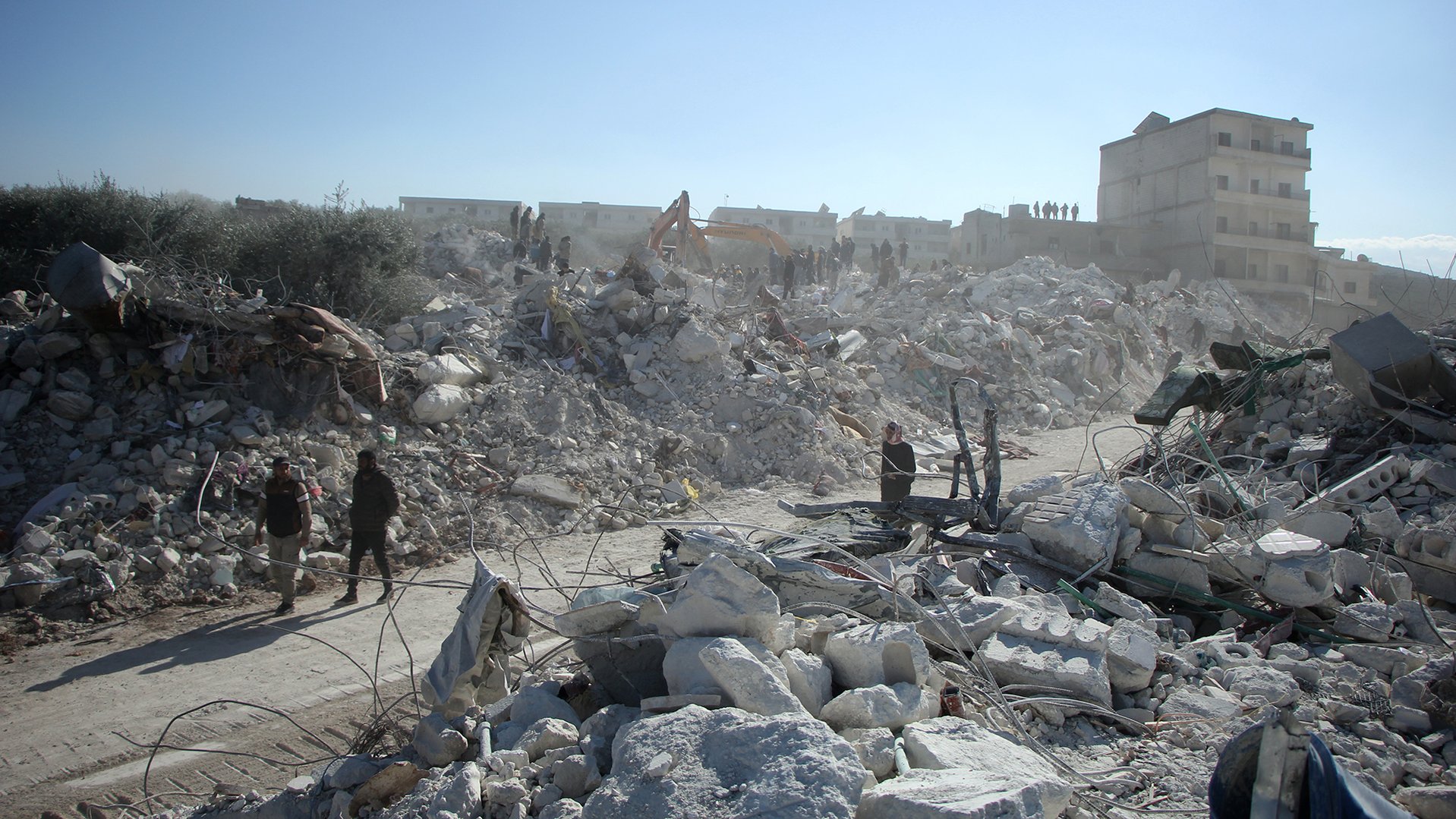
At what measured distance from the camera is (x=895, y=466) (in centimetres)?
758

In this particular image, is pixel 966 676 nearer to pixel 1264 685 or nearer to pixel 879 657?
pixel 879 657

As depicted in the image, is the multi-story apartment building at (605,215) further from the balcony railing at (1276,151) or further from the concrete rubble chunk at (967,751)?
the concrete rubble chunk at (967,751)

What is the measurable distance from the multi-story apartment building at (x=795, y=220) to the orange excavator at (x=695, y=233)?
34.8 metres

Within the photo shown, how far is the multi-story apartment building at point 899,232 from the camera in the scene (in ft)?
177

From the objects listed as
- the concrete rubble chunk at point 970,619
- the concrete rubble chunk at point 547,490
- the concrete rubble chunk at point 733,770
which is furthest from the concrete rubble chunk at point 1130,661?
the concrete rubble chunk at point 547,490

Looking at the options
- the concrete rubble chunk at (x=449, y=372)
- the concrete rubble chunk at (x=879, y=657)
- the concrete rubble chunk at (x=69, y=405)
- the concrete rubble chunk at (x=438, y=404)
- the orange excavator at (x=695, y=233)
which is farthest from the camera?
the orange excavator at (x=695, y=233)

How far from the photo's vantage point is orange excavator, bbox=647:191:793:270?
18875 mm

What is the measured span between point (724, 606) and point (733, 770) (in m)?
0.81

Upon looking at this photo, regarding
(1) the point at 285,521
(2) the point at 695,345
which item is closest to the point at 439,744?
(1) the point at 285,521

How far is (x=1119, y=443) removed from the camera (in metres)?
13.7

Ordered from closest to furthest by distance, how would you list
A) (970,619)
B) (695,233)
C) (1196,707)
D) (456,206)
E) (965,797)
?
(965,797) < (1196,707) < (970,619) < (695,233) < (456,206)

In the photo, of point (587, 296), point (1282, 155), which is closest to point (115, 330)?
point (587, 296)

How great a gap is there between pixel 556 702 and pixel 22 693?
395 centimetres

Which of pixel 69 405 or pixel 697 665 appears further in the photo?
pixel 69 405
